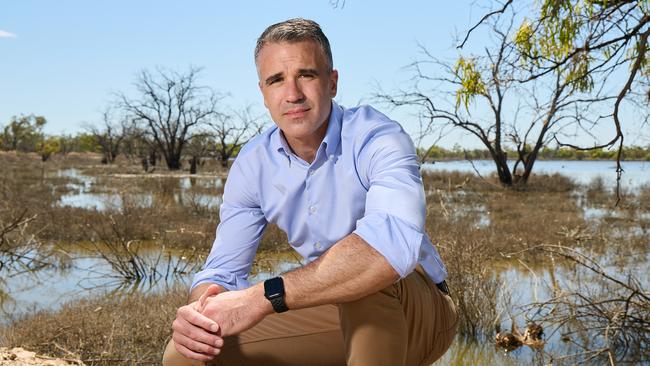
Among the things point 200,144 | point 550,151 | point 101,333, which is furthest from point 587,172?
point 101,333

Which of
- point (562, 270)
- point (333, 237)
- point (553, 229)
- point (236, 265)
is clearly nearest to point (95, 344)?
point (236, 265)

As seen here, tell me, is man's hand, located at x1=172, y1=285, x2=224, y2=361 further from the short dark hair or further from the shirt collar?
the short dark hair

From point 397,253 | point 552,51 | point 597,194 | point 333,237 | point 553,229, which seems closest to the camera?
point 397,253

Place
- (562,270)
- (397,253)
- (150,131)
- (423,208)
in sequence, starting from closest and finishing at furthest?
(397,253) → (423,208) → (562,270) → (150,131)

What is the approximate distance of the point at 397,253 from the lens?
2.02m

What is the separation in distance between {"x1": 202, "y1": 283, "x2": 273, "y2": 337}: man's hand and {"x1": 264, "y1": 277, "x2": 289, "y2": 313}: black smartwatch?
17 mm

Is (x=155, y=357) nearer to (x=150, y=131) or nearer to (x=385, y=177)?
(x=385, y=177)

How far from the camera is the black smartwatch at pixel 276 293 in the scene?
215cm

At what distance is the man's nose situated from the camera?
2477 mm

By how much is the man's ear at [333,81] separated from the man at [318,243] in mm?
10

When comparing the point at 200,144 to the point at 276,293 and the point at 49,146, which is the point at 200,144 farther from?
the point at 276,293

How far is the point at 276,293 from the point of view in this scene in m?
2.15

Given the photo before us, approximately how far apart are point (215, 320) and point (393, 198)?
667 mm

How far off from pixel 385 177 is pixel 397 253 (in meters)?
0.29
